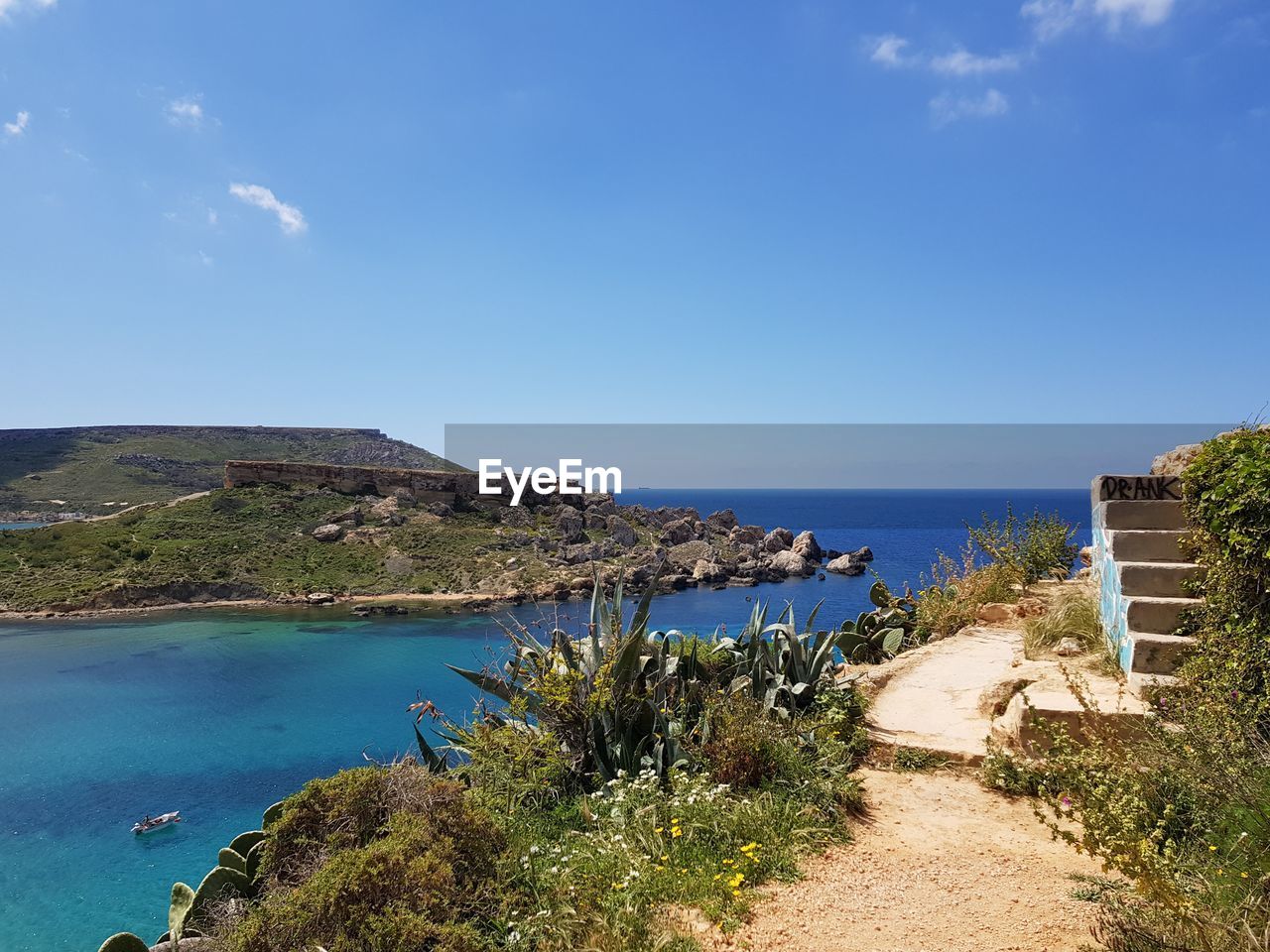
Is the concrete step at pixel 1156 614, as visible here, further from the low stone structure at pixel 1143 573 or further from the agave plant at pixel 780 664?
the agave plant at pixel 780 664

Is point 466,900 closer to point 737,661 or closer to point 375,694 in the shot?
point 737,661

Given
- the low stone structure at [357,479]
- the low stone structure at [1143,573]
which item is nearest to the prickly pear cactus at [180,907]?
the low stone structure at [1143,573]

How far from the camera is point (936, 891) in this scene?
351cm

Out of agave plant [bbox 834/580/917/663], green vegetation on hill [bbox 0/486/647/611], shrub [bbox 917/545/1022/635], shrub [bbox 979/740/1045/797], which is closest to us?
shrub [bbox 979/740/1045/797]

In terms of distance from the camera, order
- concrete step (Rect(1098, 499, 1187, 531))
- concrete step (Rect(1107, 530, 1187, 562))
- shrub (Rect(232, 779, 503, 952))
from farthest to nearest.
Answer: concrete step (Rect(1098, 499, 1187, 531)) < concrete step (Rect(1107, 530, 1187, 562)) < shrub (Rect(232, 779, 503, 952))

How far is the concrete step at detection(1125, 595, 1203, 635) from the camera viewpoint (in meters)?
5.15

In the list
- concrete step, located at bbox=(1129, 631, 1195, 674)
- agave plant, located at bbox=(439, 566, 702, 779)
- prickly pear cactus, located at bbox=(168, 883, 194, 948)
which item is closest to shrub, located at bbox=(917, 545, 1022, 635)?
concrete step, located at bbox=(1129, 631, 1195, 674)

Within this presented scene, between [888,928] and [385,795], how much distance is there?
2856mm

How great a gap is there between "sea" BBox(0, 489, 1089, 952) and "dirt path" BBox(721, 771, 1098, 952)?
2.63 meters

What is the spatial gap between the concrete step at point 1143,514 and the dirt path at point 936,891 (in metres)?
2.95

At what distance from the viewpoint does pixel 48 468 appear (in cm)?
8238

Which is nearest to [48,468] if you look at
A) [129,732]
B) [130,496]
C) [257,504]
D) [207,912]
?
[130,496]

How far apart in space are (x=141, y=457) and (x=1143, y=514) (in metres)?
104

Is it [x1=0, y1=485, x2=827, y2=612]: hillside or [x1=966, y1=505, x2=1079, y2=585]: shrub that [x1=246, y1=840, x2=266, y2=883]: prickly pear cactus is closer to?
[x1=966, y1=505, x2=1079, y2=585]: shrub
